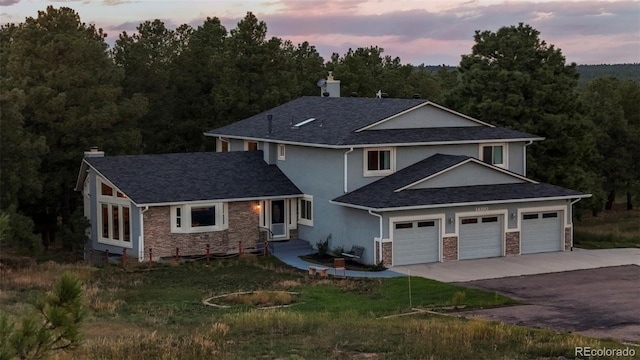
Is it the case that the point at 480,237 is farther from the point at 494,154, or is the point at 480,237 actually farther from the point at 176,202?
the point at 176,202

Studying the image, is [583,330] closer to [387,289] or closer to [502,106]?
[387,289]

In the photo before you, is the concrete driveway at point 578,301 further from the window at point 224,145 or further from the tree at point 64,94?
the tree at point 64,94

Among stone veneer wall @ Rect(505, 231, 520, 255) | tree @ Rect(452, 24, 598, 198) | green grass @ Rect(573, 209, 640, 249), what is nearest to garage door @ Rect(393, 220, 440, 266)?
stone veneer wall @ Rect(505, 231, 520, 255)

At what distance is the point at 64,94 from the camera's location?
40531 mm

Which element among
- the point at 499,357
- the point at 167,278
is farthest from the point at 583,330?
the point at 167,278

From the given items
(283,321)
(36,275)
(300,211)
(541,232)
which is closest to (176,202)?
(300,211)

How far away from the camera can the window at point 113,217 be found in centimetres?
3538

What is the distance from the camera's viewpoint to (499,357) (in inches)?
697

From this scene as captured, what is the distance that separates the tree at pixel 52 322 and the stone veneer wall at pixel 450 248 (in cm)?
2367

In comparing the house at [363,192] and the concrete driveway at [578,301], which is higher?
the house at [363,192]

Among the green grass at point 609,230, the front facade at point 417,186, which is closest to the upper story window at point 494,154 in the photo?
the front facade at point 417,186

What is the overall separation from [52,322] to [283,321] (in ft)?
37.4

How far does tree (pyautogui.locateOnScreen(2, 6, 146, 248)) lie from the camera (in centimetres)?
4121

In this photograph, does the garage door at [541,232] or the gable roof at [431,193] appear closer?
the gable roof at [431,193]
